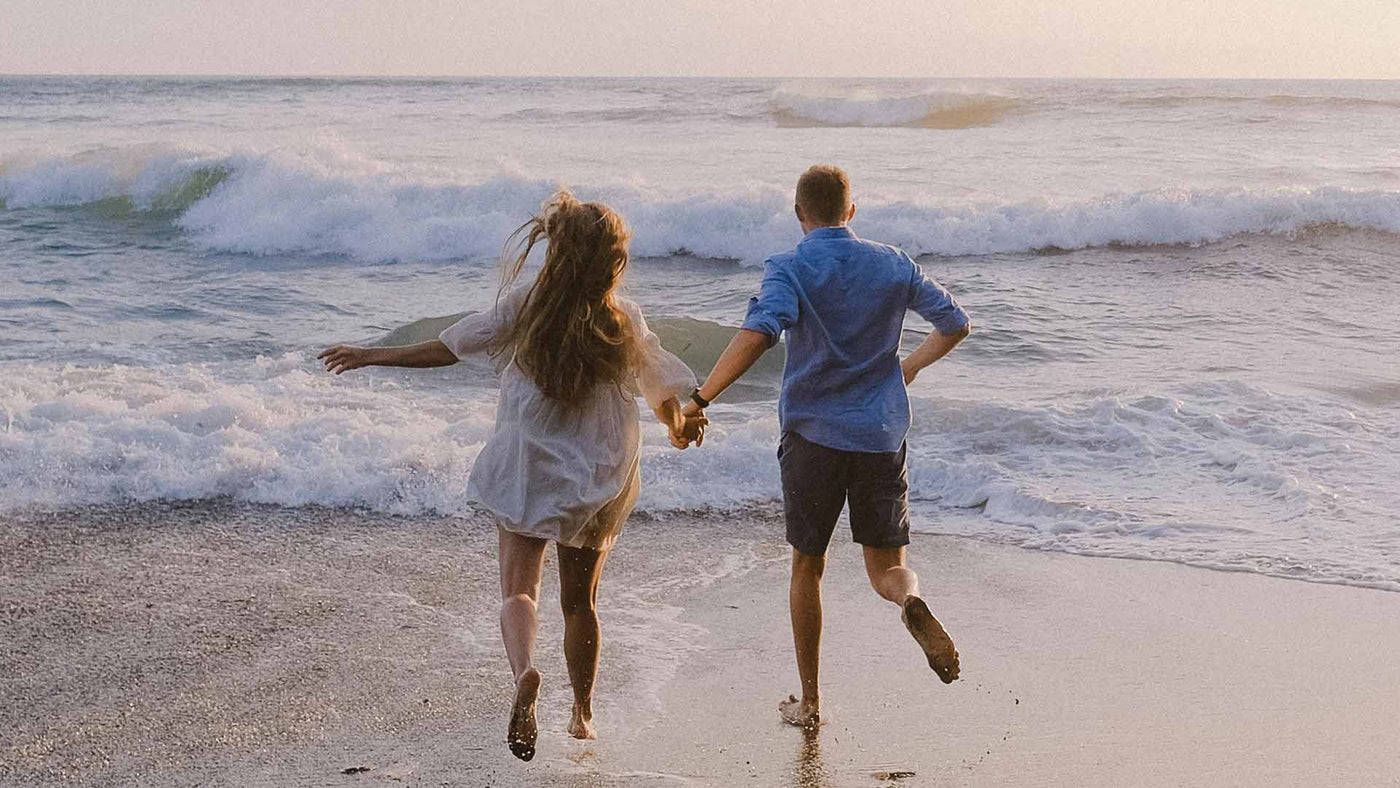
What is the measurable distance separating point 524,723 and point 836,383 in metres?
1.22

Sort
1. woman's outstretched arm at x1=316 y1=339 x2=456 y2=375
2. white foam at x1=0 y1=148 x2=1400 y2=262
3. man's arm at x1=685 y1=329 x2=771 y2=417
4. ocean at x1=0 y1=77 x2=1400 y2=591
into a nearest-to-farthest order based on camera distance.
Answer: woman's outstretched arm at x1=316 y1=339 x2=456 y2=375 < man's arm at x1=685 y1=329 x2=771 y2=417 < ocean at x1=0 y1=77 x2=1400 y2=591 < white foam at x1=0 y1=148 x2=1400 y2=262

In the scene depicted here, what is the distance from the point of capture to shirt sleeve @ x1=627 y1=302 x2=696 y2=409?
3445 millimetres

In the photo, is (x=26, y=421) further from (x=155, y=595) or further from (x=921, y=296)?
(x=921, y=296)

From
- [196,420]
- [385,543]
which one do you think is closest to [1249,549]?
[385,543]

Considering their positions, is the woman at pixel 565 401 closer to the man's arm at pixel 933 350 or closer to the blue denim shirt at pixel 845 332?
the blue denim shirt at pixel 845 332

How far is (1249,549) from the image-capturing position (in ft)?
18.1

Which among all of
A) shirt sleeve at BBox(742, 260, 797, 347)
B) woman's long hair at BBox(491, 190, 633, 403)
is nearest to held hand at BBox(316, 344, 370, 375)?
woman's long hair at BBox(491, 190, 633, 403)

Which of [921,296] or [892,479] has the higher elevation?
[921,296]

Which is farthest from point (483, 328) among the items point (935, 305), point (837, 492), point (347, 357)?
point (935, 305)

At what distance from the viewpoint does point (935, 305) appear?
3.66 metres

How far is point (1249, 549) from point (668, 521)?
250 cm

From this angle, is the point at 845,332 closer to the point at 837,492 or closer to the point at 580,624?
the point at 837,492

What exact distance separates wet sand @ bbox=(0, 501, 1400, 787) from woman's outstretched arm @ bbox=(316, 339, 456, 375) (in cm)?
107

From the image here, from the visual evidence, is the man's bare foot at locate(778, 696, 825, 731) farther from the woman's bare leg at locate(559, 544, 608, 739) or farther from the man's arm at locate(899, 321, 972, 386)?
the man's arm at locate(899, 321, 972, 386)
